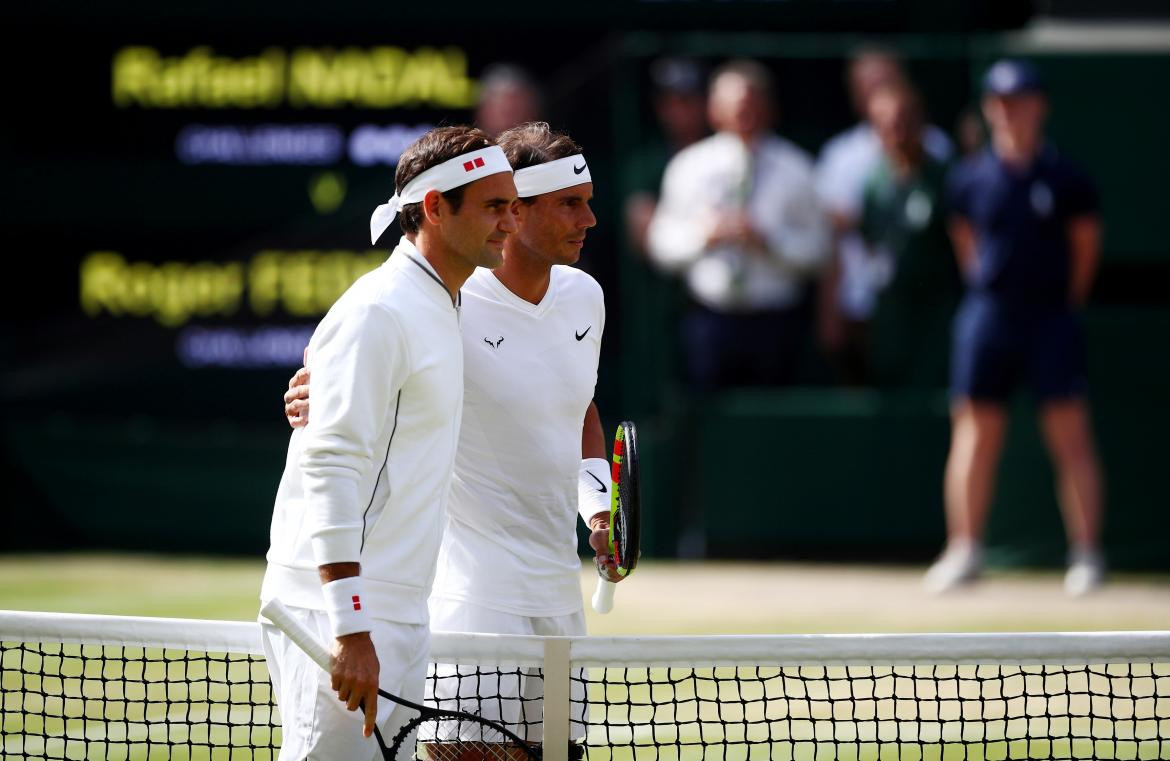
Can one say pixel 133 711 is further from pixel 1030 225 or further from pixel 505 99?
pixel 1030 225

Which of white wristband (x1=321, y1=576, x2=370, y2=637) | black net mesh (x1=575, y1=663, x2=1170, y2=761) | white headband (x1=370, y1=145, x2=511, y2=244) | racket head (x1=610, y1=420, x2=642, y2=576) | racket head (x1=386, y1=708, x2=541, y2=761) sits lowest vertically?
black net mesh (x1=575, y1=663, x2=1170, y2=761)

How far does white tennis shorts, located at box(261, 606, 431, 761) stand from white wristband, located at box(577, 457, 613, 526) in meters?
0.71

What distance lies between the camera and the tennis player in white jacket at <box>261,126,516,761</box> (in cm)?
318

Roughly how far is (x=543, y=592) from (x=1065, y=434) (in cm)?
507

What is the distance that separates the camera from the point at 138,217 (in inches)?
377

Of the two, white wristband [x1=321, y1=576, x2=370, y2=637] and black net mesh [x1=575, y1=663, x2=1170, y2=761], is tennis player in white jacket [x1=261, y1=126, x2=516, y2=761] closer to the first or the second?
white wristband [x1=321, y1=576, x2=370, y2=637]

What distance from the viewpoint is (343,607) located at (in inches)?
124

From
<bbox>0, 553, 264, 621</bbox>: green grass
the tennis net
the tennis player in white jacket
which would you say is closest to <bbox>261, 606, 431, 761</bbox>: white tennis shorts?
the tennis player in white jacket

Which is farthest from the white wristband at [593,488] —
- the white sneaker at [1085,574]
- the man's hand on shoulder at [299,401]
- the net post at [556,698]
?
the white sneaker at [1085,574]

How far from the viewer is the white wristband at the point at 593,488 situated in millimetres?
4035

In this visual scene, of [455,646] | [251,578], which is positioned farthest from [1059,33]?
[455,646]

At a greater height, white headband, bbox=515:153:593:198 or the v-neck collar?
white headband, bbox=515:153:593:198

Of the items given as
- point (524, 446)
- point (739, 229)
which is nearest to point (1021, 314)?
point (739, 229)

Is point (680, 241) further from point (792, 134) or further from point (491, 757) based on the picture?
point (491, 757)
